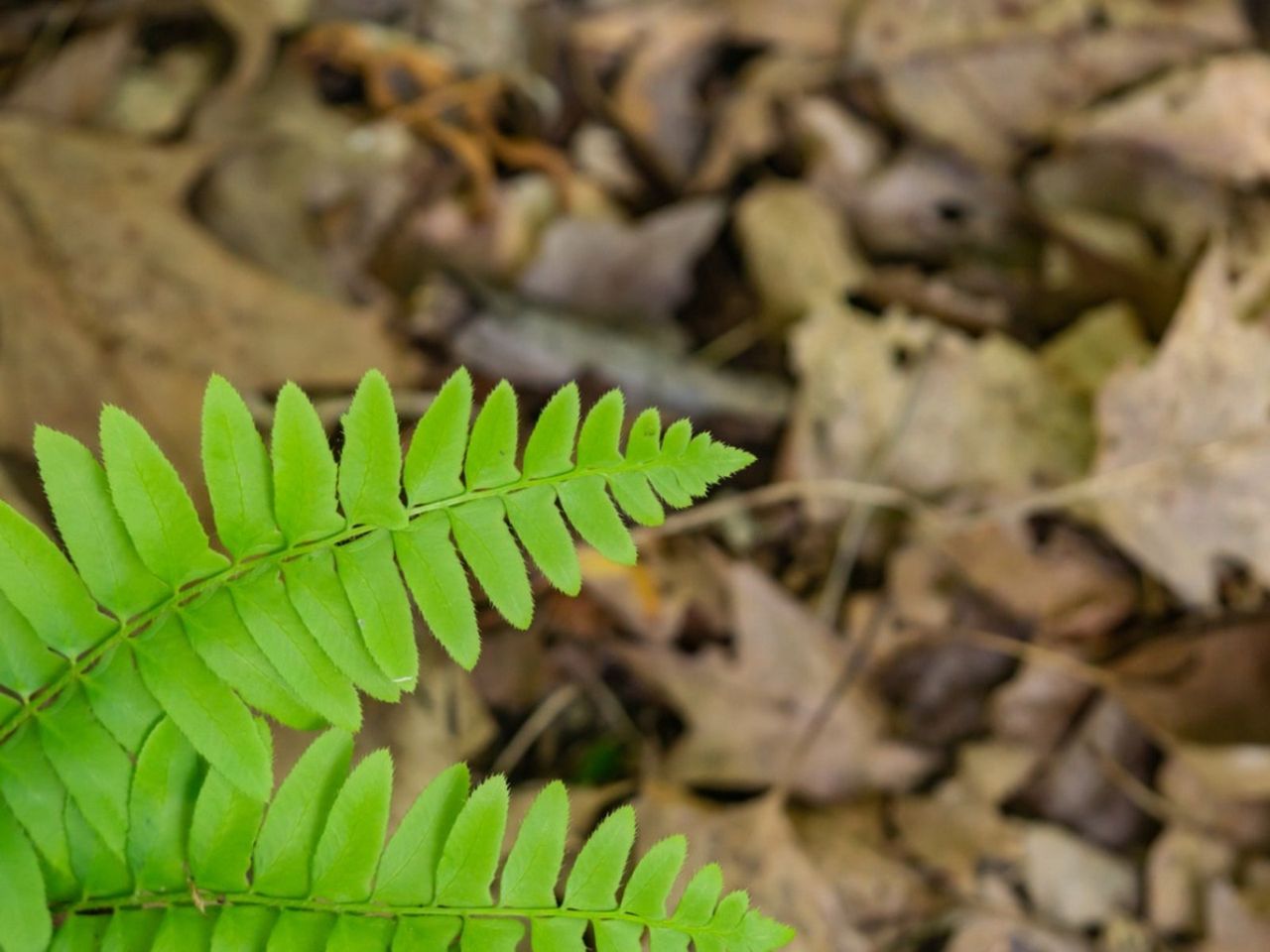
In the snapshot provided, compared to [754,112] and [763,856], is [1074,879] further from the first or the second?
[754,112]

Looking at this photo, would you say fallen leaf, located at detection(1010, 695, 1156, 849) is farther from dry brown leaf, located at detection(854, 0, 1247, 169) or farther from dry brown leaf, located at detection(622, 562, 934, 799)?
dry brown leaf, located at detection(854, 0, 1247, 169)

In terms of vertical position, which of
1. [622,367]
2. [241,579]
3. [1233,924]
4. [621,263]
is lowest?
[1233,924]

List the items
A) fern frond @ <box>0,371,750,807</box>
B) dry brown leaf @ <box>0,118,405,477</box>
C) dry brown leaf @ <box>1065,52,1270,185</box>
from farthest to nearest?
dry brown leaf @ <box>1065,52,1270,185</box>
dry brown leaf @ <box>0,118,405,477</box>
fern frond @ <box>0,371,750,807</box>

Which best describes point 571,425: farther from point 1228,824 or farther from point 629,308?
point 1228,824

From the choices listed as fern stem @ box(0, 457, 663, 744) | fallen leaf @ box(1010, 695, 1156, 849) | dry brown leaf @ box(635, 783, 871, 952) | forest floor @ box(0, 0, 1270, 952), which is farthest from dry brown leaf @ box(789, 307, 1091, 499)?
fern stem @ box(0, 457, 663, 744)

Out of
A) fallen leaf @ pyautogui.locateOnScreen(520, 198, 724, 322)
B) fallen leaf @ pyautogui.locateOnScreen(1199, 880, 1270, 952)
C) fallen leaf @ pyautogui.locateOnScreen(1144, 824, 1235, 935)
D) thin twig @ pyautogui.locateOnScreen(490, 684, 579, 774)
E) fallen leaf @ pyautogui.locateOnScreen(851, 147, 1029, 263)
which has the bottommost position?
fallen leaf @ pyautogui.locateOnScreen(1199, 880, 1270, 952)

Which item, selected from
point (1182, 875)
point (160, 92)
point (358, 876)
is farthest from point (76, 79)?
point (1182, 875)

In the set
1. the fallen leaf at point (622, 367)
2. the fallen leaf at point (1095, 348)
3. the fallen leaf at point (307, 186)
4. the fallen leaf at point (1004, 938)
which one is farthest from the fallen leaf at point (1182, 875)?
the fallen leaf at point (307, 186)
